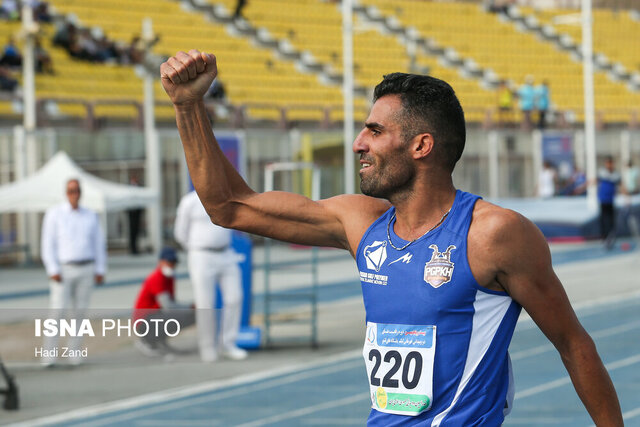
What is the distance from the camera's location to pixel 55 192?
20484mm

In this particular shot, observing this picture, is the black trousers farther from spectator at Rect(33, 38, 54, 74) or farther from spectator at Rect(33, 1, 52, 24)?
spectator at Rect(33, 1, 52, 24)

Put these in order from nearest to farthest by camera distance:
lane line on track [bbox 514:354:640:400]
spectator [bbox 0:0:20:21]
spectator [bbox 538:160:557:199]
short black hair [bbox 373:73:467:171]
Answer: short black hair [bbox 373:73:467:171]
lane line on track [bbox 514:354:640:400]
spectator [bbox 0:0:20:21]
spectator [bbox 538:160:557:199]

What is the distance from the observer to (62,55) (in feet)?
89.2

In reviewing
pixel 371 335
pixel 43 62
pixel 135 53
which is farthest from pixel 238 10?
pixel 371 335

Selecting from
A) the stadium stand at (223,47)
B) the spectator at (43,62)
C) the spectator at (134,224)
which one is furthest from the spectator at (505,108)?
the spectator at (43,62)

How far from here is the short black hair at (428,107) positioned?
299 centimetres

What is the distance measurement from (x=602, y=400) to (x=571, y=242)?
22898 mm

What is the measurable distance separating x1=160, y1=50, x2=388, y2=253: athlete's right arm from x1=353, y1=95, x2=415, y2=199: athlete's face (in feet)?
0.72

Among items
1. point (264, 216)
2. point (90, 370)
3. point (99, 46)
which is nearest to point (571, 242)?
point (99, 46)

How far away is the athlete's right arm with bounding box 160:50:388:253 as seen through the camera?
10.1 feet

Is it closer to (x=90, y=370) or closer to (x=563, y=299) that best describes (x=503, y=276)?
(x=563, y=299)

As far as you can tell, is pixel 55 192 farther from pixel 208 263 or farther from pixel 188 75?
pixel 188 75

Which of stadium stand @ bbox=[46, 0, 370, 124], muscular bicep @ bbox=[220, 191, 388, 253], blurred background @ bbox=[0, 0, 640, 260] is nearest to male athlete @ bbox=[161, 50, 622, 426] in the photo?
muscular bicep @ bbox=[220, 191, 388, 253]

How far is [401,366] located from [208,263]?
7.29m
